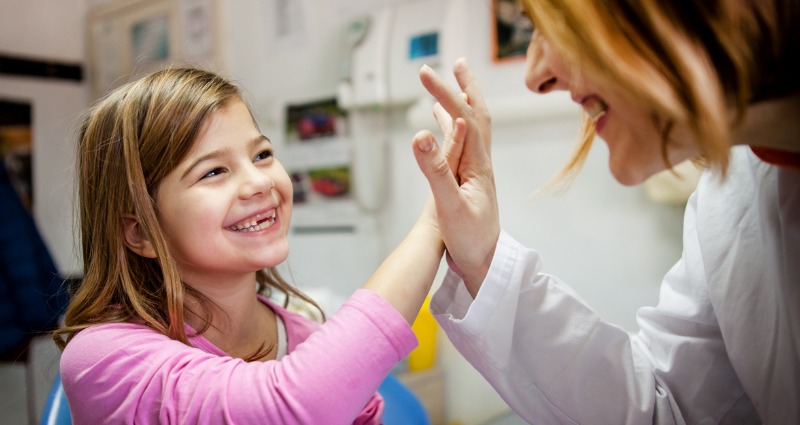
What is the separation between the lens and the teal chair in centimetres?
96

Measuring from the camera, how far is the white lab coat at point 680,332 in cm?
75

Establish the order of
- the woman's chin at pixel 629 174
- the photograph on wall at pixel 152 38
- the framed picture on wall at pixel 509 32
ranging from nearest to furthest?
the woman's chin at pixel 629 174 < the framed picture on wall at pixel 509 32 < the photograph on wall at pixel 152 38

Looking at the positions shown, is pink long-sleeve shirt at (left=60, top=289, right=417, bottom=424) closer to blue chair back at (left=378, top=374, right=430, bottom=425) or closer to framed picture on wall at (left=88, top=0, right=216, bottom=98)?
blue chair back at (left=378, top=374, right=430, bottom=425)

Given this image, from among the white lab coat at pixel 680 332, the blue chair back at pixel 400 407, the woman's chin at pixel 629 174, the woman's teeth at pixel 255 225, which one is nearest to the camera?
the woman's chin at pixel 629 174

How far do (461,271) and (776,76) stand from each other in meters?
0.45

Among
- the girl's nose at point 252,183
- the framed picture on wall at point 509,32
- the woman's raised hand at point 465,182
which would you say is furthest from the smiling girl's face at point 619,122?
the framed picture on wall at point 509,32

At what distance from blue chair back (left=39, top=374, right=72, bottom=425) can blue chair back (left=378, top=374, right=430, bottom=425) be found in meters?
0.54

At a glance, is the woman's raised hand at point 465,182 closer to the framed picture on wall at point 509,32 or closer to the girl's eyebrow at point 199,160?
the girl's eyebrow at point 199,160

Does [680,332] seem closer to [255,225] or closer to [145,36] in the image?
[255,225]

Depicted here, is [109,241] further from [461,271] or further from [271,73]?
[271,73]

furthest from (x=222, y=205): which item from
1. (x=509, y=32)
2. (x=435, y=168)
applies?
(x=509, y=32)

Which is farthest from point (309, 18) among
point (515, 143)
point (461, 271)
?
point (461, 271)

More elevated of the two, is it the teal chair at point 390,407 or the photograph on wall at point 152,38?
the photograph on wall at point 152,38

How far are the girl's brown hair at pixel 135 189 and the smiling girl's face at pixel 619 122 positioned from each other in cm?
50
